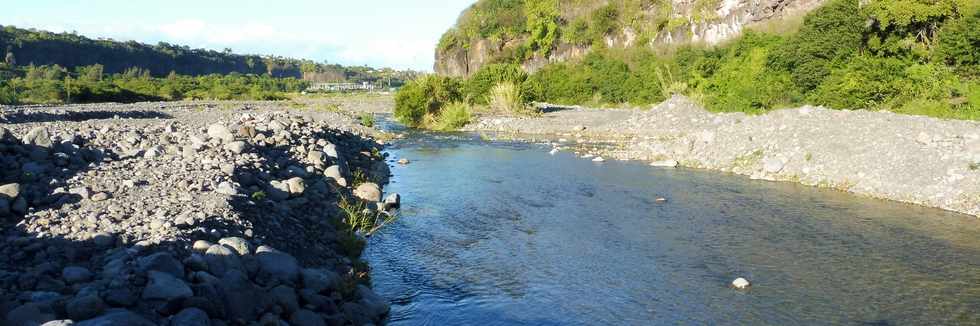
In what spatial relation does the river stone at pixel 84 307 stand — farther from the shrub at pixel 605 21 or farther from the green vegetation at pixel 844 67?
the shrub at pixel 605 21

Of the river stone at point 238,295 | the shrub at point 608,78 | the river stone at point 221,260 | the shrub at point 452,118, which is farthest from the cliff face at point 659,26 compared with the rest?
the river stone at point 238,295

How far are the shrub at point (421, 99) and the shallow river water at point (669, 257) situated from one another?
2221 centimetres

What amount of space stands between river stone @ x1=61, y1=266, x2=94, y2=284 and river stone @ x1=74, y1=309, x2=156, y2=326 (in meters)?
1.17

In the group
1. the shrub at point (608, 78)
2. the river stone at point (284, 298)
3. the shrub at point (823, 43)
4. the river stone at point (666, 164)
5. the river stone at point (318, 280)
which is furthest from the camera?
the shrub at point (608, 78)

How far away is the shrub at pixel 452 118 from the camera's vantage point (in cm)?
3838

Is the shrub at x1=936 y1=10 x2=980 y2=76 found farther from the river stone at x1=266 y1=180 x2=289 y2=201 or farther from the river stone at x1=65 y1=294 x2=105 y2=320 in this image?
the river stone at x1=65 y1=294 x2=105 y2=320

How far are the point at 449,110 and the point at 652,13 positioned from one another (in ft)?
88.3

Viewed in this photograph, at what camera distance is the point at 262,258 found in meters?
7.57

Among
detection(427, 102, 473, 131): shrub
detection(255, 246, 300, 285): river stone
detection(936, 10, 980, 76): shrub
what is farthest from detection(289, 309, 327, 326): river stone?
detection(427, 102, 473, 131): shrub

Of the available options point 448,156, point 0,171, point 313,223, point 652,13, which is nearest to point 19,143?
point 0,171

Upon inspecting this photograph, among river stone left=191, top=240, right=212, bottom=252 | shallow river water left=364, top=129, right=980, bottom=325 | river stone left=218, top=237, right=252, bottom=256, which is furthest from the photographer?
shallow river water left=364, top=129, right=980, bottom=325

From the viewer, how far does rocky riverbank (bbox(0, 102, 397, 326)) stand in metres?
5.68

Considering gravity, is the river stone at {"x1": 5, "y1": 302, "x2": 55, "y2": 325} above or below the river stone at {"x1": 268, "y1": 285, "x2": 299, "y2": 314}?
above

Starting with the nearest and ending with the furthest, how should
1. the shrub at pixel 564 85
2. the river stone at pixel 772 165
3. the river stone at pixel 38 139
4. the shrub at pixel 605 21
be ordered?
the river stone at pixel 38 139 → the river stone at pixel 772 165 → the shrub at pixel 564 85 → the shrub at pixel 605 21
